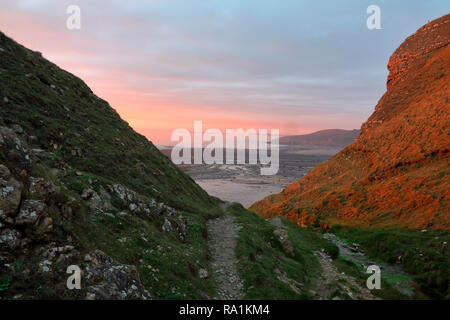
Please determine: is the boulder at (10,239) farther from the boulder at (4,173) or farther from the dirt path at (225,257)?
the dirt path at (225,257)

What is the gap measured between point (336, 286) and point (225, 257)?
8.65 meters

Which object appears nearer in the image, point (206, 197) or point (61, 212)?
point (61, 212)

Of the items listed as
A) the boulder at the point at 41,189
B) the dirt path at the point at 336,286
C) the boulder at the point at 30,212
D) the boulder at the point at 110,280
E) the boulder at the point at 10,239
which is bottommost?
the dirt path at the point at 336,286

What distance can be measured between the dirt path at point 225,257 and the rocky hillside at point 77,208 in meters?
1.05

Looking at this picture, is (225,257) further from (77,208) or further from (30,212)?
(30,212)

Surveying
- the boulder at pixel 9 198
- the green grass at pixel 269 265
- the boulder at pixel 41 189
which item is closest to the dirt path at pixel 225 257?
the green grass at pixel 269 265

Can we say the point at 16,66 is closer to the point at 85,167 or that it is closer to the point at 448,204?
the point at 85,167

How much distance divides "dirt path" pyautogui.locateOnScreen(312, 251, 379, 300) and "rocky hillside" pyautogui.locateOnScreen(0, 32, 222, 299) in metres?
9.03

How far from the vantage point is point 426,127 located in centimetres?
4097

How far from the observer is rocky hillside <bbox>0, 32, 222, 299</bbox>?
7898mm

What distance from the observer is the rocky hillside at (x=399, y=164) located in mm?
32594
